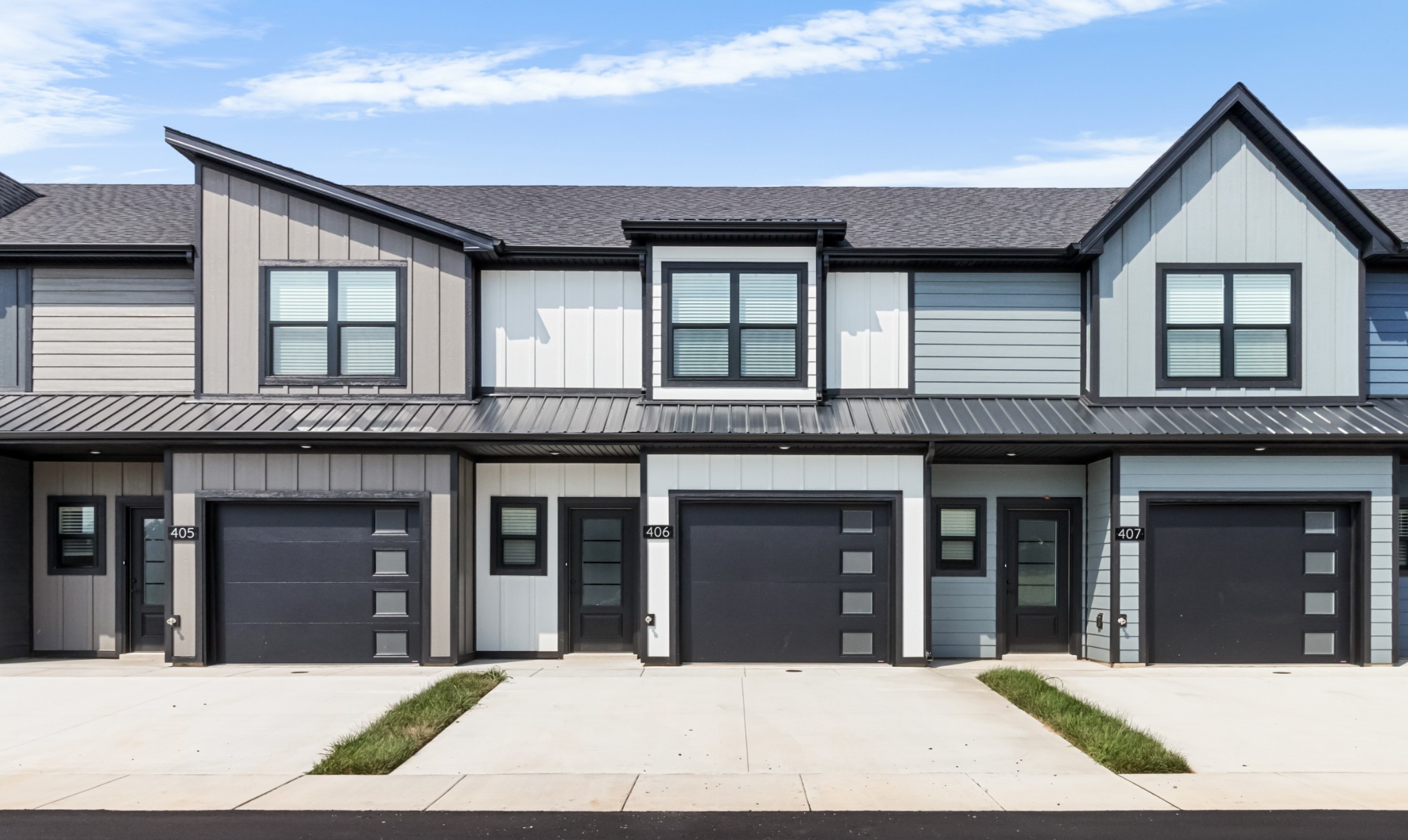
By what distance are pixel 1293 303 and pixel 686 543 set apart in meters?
9.61

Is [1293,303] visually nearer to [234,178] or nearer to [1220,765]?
[1220,765]

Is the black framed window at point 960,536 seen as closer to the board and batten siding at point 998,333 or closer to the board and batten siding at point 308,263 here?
the board and batten siding at point 998,333

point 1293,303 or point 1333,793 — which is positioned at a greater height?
point 1293,303

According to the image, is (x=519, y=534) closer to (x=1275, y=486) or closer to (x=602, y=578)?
(x=602, y=578)

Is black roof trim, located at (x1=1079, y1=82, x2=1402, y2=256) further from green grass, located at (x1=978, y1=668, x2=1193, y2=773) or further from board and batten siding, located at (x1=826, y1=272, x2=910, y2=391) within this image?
green grass, located at (x1=978, y1=668, x2=1193, y2=773)

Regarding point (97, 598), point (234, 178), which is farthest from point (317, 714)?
point (234, 178)

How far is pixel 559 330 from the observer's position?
16.2 m

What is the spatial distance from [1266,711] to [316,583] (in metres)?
12.5

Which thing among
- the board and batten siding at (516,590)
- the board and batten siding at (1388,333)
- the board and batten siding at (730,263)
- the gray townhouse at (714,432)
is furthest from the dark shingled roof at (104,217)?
the board and batten siding at (1388,333)

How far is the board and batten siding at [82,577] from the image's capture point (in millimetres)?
16625

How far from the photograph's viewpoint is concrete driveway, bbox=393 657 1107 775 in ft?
31.9

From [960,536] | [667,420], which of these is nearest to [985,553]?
[960,536]

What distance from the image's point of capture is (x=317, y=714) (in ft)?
39.1

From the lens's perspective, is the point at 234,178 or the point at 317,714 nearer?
the point at 317,714
